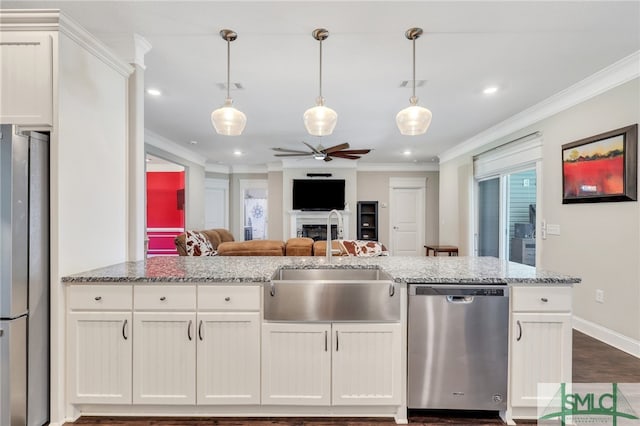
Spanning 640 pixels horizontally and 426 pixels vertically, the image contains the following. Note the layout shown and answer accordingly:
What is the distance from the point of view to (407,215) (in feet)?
26.3

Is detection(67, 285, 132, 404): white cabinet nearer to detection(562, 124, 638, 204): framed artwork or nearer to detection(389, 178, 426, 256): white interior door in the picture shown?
detection(562, 124, 638, 204): framed artwork

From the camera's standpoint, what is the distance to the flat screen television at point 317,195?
7.27 metres

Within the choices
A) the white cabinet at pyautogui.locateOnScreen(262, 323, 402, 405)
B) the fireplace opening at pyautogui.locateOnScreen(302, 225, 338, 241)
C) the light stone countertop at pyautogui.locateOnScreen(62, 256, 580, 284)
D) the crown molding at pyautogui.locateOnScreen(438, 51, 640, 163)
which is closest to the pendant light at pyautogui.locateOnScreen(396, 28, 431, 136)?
the light stone countertop at pyautogui.locateOnScreen(62, 256, 580, 284)

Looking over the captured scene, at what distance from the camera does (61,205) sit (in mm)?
1758

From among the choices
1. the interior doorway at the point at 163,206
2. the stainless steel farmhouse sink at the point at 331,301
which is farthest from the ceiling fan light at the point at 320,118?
the interior doorway at the point at 163,206

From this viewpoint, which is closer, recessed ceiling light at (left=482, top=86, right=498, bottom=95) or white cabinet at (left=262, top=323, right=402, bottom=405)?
white cabinet at (left=262, top=323, right=402, bottom=405)

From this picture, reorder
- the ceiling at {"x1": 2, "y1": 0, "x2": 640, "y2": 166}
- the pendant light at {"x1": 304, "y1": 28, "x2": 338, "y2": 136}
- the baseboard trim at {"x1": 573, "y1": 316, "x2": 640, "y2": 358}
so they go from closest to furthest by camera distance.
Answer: the ceiling at {"x1": 2, "y1": 0, "x2": 640, "y2": 166}
the pendant light at {"x1": 304, "y1": 28, "x2": 338, "y2": 136}
the baseboard trim at {"x1": 573, "y1": 316, "x2": 640, "y2": 358}

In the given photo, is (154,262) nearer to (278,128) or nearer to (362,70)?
(362,70)

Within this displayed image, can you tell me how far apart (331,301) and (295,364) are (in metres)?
0.44

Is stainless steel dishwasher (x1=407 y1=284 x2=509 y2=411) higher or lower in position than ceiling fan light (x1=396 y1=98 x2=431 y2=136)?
lower

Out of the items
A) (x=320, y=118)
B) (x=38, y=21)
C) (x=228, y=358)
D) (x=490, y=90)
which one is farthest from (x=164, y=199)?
(x=490, y=90)

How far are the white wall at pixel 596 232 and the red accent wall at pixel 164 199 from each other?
7.31 m

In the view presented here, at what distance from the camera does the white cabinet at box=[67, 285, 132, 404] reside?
70.1 inches

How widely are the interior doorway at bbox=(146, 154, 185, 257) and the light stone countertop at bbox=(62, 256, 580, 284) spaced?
570 centimetres
